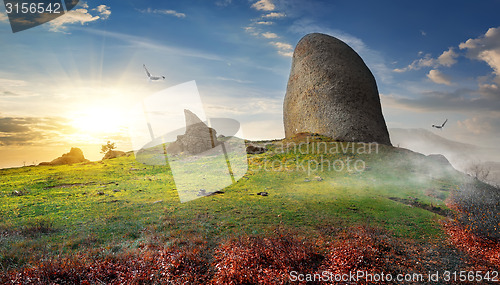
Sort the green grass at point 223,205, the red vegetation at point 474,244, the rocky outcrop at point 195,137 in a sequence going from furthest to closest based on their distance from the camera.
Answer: the rocky outcrop at point 195,137 → the green grass at point 223,205 → the red vegetation at point 474,244

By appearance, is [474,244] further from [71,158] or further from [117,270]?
[71,158]

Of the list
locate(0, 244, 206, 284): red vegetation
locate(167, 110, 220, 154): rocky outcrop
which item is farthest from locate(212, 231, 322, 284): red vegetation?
locate(167, 110, 220, 154): rocky outcrop

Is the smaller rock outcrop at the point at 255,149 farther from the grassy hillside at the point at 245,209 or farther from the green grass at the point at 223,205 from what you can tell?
the green grass at the point at 223,205

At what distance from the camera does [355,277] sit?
1105 centimetres

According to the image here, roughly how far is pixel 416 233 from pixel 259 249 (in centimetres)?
950

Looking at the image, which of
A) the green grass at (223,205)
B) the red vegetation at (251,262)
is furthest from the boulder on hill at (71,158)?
the red vegetation at (251,262)

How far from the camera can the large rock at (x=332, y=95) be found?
4278cm

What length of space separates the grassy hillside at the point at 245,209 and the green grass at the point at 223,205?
0.08 metres

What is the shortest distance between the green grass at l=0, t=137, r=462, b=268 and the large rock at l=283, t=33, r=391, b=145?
316 inches

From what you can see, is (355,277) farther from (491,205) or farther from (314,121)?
(314,121)

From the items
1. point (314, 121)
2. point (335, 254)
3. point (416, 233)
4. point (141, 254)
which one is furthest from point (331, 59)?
point (141, 254)

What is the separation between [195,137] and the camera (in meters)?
45.9

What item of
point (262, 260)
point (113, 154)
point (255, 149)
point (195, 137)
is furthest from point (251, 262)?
point (113, 154)

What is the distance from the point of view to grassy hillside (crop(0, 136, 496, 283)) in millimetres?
13242
